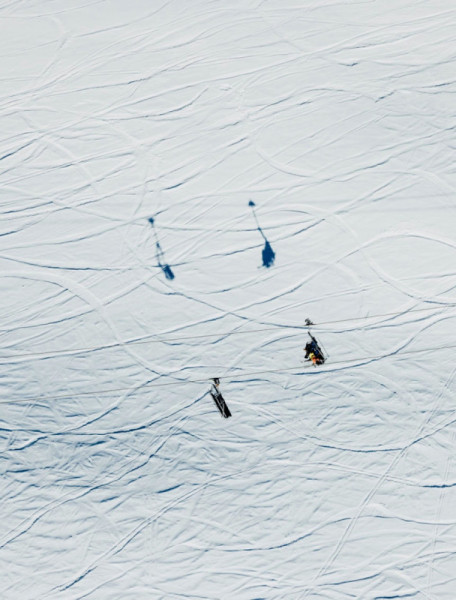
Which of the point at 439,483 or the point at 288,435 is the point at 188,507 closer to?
the point at 288,435

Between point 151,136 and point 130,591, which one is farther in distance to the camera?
point 151,136

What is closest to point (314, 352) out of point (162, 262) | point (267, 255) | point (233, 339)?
point (233, 339)

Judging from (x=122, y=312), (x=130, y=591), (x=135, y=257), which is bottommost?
(x=130, y=591)

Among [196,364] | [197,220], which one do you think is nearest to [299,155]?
[197,220]

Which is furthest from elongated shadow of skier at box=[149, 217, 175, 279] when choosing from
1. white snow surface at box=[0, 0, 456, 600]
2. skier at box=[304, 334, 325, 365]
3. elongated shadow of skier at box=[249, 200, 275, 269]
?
skier at box=[304, 334, 325, 365]

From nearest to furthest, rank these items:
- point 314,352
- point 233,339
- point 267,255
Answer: point 314,352 < point 233,339 < point 267,255

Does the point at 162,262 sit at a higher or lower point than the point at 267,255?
higher

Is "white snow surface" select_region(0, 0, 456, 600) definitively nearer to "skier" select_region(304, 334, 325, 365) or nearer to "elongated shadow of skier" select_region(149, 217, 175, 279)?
"elongated shadow of skier" select_region(149, 217, 175, 279)

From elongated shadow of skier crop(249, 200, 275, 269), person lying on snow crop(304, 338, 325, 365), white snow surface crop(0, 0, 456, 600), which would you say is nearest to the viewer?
person lying on snow crop(304, 338, 325, 365)

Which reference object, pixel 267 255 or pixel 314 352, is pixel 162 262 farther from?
pixel 314 352
